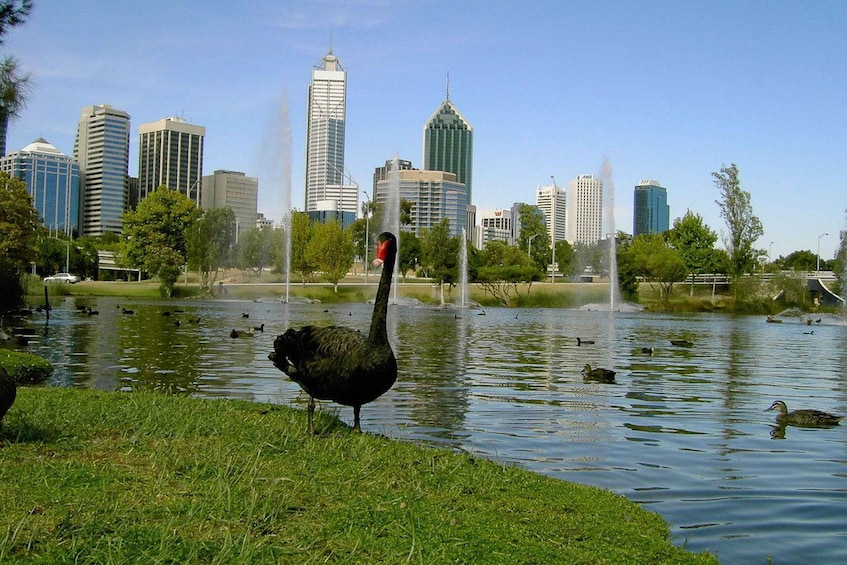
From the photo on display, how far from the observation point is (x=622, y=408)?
15.8m

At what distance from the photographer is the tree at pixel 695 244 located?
334 ft

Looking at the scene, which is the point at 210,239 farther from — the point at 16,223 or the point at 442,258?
the point at 16,223

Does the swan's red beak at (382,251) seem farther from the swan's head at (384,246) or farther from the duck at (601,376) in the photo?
the duck at (601,376)

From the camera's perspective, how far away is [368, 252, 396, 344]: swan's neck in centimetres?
890

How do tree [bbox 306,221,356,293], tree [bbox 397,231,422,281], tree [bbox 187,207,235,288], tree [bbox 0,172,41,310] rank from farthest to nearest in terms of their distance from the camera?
tree [bbox 397,231,422,281] < tree [bbox 306,221,356,293] < tree [bbox 187,207,235,288] < tree [bbox 0,172,41,310]

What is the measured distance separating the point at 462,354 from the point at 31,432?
20484 millimetres

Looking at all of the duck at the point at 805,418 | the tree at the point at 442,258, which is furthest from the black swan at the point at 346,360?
the tree at the point at 442,258

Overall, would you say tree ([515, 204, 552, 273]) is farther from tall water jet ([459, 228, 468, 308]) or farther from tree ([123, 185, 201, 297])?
tree ([123, 185, 201, 297])

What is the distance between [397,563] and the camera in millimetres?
4902

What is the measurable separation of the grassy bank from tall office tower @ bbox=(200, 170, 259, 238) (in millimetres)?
73567

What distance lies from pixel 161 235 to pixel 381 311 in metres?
87.3

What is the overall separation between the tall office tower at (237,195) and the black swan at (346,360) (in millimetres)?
72177

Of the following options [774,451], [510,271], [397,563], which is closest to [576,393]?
[774,451]

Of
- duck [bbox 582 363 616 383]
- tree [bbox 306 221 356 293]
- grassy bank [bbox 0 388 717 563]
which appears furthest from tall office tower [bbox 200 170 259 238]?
grassy bank [bbox 0 388 717 563]
